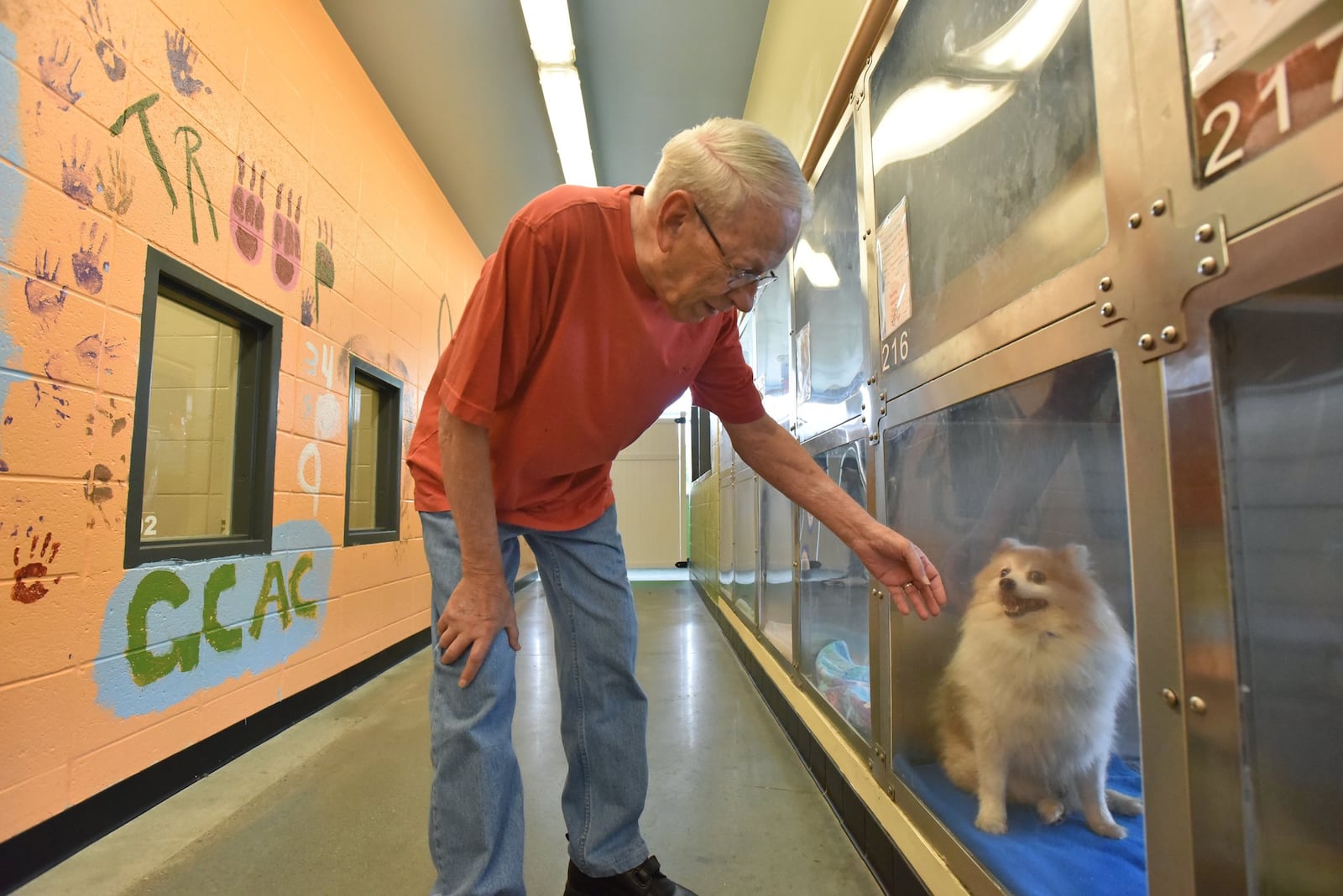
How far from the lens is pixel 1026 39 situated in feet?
2.89

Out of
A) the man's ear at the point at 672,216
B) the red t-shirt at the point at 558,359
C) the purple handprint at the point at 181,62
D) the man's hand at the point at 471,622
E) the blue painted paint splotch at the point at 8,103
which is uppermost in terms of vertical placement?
the purple handprint at the point at 181,62

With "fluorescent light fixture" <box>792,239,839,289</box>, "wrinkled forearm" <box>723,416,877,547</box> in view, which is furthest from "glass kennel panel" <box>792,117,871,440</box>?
"wrinkled forearm" <box>723,416,877,547</box>

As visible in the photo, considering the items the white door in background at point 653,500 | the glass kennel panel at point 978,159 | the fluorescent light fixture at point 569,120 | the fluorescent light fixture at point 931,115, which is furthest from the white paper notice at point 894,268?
the white door in background at point 653,500

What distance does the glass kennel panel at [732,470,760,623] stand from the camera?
2.97 meters

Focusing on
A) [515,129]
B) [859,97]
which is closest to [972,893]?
[859,97]

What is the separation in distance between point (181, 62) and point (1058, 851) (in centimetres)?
276

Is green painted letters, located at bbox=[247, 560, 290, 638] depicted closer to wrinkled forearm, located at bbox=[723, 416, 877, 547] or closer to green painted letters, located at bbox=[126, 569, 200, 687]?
green painted letters, located at bbox=[126, 569, 200, 687]

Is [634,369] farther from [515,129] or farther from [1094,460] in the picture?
[515,129]

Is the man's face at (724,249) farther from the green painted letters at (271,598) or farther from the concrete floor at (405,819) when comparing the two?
the green painted letters at (271,598)

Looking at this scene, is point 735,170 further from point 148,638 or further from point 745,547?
point 745,547

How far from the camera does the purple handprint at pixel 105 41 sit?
1562mm

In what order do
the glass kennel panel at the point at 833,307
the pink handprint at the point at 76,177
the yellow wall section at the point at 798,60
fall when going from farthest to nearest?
1. the yellow wall section at the point at 798,60
2. the glass kennel panel at the point at 833,307
3. the pink handprint at the point at 76,177

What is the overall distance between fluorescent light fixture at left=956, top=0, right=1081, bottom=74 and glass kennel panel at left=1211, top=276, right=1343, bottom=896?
48cm

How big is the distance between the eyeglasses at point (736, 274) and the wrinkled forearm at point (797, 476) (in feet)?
1.08
